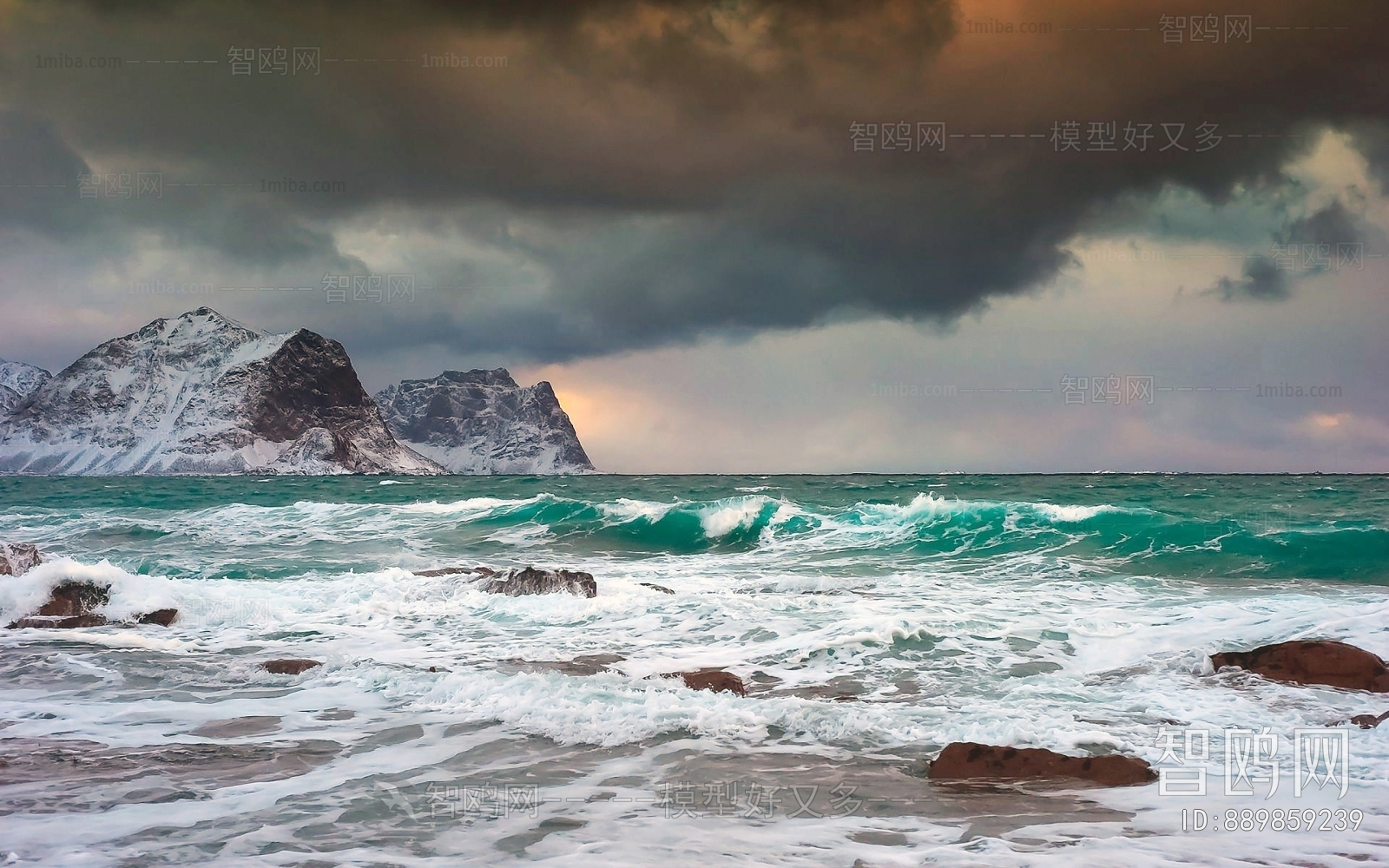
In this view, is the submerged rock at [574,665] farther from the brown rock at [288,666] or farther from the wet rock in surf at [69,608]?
the wet rock in surf at [69,608]

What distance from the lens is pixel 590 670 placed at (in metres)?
8.60

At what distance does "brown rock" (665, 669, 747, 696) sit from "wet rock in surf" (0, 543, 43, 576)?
12134mm

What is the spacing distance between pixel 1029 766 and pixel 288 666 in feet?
24.7

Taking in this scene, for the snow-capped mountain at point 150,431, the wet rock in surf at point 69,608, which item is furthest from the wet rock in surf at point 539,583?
the snow-capped mountain at point 150,431

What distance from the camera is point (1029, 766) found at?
17.7 ft

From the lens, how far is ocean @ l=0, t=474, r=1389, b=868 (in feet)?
14.2

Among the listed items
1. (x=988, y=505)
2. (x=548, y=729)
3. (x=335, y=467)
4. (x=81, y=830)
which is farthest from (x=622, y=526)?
(x=335, y=467)

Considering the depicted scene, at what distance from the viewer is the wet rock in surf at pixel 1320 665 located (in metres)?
7.60

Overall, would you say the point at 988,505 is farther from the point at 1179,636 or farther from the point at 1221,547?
the point at 1179,636

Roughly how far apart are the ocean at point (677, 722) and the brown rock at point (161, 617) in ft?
0.43

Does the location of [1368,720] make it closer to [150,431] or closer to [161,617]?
[161,617]

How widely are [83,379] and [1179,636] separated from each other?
244 metres

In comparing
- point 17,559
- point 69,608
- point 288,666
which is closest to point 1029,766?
point 288,666

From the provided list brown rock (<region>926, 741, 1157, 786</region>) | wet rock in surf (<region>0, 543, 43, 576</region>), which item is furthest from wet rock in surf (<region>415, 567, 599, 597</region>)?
brown rock (<region>926, 741, 1157, 786</region>)
